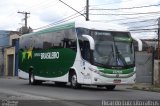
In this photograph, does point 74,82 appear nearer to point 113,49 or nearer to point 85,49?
point 85,49

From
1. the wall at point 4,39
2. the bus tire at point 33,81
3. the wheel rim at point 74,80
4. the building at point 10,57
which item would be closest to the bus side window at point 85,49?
the wheel rim at point 74,80

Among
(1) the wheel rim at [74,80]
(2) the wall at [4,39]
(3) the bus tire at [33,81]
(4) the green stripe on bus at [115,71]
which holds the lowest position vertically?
(3) the bus tire at [33,81]

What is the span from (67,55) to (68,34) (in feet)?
3.98

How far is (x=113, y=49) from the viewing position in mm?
24781

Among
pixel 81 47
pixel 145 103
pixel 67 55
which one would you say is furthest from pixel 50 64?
pixel 145 103

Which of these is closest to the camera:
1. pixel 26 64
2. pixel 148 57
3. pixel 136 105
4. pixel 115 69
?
pixel 136 105

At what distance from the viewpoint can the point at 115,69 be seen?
24.6 m

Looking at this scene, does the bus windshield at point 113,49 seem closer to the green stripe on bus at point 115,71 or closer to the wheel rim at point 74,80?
A: the green stripe on bus at point 115,71

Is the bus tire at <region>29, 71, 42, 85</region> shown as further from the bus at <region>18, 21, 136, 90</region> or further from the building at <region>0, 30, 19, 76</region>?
the building at <region>0, 30, 19, 76</region>

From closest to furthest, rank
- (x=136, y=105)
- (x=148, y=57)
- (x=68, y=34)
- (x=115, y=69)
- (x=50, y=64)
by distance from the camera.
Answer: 1. (x=136, y=105)
2. (x=115, y=69)
3. (x=68, y=34)
4. (x=50, y=64)
5. (x=148, y=57)

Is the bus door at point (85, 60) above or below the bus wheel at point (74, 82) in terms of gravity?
above

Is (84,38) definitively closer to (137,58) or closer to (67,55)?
(67,55)

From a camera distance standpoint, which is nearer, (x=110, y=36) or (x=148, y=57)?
(x=110, y=36)

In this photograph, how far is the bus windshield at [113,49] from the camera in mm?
24516
